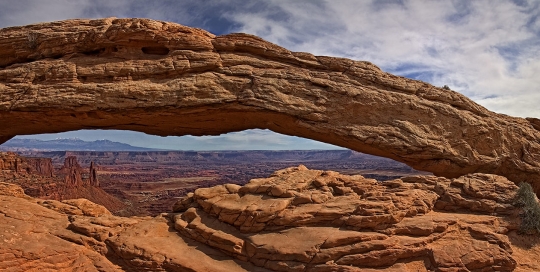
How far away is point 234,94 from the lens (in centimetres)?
1667

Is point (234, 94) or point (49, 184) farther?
point (49, 184)

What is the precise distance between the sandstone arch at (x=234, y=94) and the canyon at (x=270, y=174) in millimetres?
72

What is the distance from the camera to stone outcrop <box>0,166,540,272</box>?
463 inches

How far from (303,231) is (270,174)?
5.15 metres

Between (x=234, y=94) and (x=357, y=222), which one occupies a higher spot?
(x=234, y=94)

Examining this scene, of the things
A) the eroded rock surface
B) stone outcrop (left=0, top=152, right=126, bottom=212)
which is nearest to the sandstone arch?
the eroded rock surface

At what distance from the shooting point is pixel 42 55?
1745 cm

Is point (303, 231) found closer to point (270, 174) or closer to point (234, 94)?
point (270, 174)

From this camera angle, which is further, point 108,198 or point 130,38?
point 108,198

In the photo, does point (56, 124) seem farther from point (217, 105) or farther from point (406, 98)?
point (406, 98)

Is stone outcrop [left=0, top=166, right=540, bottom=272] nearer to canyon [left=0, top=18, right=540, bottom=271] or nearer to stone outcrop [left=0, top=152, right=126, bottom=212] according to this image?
canyon [left=0, top=18, right=540, bottom=271]

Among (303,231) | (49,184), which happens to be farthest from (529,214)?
(49,184)

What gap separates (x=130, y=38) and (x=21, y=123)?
762 cm

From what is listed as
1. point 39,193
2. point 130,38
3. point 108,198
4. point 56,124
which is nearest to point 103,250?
point 56,124
